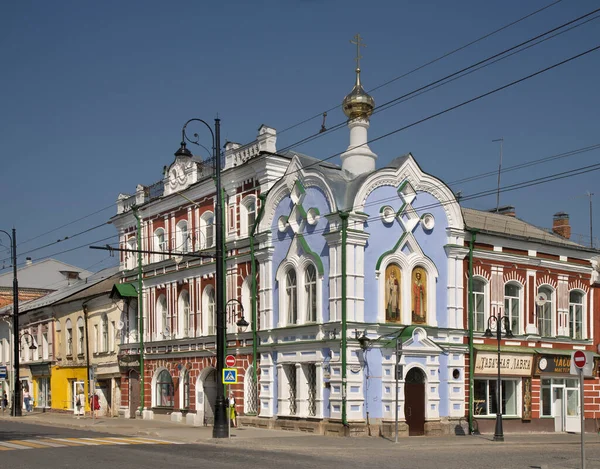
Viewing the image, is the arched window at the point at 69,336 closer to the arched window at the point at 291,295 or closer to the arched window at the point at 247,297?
the arched window at the point at 247,297

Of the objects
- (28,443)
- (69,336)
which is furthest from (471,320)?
(69,336)

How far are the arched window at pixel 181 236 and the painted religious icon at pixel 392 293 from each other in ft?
35.9

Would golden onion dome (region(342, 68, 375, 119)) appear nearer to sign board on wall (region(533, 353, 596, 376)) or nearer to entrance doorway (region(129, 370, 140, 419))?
sign board on wall (region(533, 353, 596, 376))

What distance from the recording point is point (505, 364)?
31672mm

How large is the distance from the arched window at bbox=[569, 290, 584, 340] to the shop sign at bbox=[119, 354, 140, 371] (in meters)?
19.3

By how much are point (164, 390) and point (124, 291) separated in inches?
209

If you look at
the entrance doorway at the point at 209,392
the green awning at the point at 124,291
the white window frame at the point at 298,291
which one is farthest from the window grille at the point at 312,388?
the green awning at the point at 124,291

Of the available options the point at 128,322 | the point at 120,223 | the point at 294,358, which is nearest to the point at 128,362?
the point at 128,322

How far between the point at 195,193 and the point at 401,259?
10.4m

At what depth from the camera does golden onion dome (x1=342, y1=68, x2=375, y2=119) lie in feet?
100

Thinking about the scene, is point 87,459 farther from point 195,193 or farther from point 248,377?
point 195,193

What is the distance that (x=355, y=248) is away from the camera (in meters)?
27.8

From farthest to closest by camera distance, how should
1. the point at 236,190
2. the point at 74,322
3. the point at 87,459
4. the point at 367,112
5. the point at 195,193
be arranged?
1. the point at 74,322
2. the point at 195,193
3. the point at 236,190
4. the point at 367,112
5. the point at 87,459

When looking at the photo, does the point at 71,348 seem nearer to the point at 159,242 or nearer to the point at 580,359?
the point at 159,242
